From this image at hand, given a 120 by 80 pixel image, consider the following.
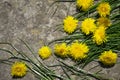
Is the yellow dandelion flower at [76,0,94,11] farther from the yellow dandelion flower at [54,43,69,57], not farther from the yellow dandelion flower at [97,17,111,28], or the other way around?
the yellow dandelion flower at [54,43,69,57]

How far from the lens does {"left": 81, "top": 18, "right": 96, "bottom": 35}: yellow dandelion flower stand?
2330mm

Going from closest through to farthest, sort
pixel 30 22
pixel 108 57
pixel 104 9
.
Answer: pixel 108 57 < pixel 104 9 < pixel 30 22

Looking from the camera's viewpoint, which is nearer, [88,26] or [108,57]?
[108,57]

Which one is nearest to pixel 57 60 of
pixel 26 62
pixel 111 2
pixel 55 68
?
pixel 55 68

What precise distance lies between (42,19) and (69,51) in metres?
0.33

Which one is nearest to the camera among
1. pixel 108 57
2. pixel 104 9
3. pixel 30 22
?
pixel 108 57

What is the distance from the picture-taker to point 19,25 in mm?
2520

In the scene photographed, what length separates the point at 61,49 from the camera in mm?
2291

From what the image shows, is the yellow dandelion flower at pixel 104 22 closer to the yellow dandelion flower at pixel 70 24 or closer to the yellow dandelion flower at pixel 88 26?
the yellow dandelion flower at pixel 88 26

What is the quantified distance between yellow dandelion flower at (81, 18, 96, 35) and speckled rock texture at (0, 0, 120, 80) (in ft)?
0.57

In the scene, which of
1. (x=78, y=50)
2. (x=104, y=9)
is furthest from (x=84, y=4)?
(x=78, y=50)

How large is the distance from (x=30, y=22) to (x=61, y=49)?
354 mm

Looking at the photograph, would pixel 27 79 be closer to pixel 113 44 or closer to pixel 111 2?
pixel 113 44

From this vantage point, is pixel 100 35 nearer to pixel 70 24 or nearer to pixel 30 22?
pixel 70 24
